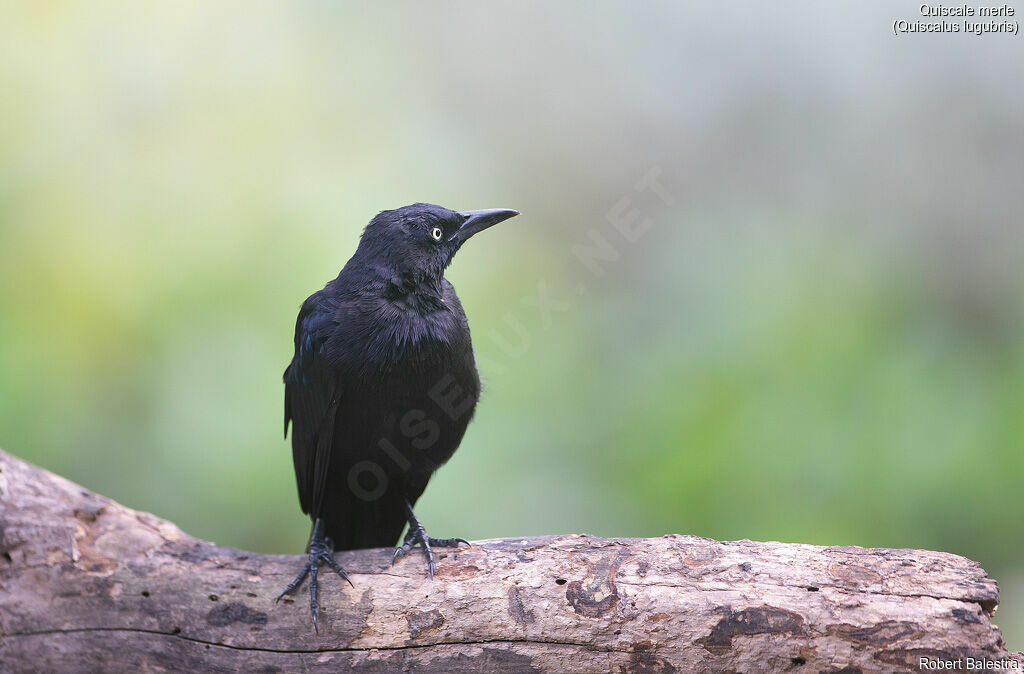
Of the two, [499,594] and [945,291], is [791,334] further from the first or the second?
[499,594]

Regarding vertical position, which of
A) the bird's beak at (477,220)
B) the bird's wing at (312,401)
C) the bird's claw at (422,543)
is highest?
the bird's beak at (477,220)

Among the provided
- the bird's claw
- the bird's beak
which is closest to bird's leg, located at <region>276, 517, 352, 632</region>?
the bird's claw

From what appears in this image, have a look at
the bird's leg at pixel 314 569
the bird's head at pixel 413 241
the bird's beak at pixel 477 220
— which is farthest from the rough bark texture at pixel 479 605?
the bird's beak at pixel 477 220

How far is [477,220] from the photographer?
11.8ft

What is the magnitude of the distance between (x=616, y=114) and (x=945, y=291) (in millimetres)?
2357

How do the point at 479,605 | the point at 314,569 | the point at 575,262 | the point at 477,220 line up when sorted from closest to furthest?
the point at 479,605
the point at 314,569
the point at 477,220
the point at 575,262


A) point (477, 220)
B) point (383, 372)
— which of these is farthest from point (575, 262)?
point (383, 372)

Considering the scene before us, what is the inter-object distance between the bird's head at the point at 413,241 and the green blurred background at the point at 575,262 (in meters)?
1.49

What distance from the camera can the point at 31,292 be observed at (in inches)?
194

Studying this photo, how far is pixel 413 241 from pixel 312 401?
2.60 feet

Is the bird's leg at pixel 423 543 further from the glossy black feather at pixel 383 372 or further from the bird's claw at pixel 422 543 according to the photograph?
the glossy black feather at pixel 383 372

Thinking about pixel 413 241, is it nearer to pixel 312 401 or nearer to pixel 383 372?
pixel 383 372

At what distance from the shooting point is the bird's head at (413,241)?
332cm

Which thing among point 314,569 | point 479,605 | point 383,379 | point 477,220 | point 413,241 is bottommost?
point 479,605
